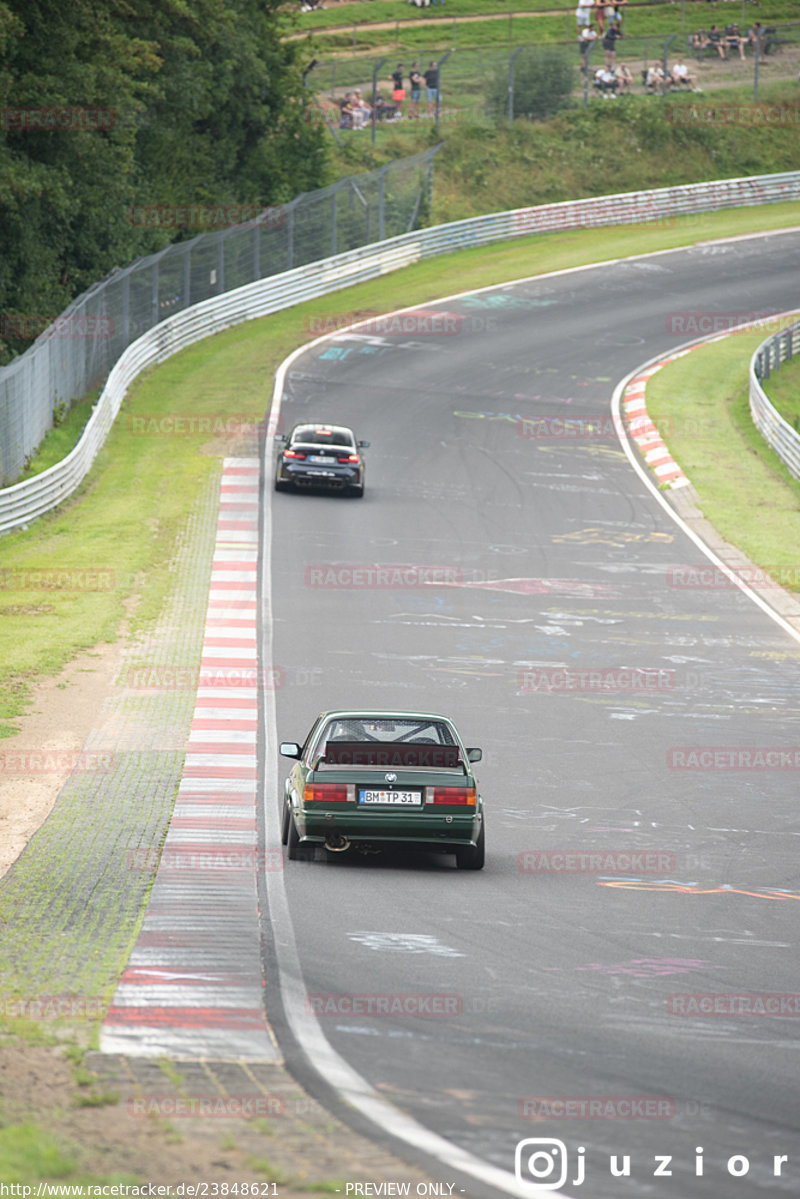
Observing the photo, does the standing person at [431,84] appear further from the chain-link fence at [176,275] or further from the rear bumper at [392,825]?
the rear bumper at [392,825]

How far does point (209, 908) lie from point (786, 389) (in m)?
39.1

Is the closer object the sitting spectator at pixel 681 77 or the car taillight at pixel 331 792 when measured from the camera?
the car taillight at pixel 331 792

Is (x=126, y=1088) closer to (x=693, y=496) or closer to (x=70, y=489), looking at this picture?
(x=70, y=489)

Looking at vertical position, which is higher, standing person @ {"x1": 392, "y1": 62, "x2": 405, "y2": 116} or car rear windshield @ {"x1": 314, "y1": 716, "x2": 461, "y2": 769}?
standing person @ {"x1": 392, "y1": 62, "x2": 405, "y2": 116}

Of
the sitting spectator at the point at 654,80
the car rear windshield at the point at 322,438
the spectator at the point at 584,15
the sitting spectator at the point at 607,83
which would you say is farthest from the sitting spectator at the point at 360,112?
the car rear windshield at the point at 322,438

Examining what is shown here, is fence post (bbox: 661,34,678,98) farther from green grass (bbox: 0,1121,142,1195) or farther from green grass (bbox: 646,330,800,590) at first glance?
green grass (bbox: 0,1121,142,1195)

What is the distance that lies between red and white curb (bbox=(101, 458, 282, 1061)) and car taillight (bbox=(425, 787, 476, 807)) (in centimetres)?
134

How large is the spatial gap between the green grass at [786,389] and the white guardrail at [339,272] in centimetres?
1663

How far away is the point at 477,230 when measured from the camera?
60031 mm

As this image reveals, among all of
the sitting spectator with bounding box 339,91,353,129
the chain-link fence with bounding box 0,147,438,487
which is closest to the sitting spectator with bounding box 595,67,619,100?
the sitting spectator with bounding box 339,91,353,129

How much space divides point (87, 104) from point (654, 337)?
65.9 feet

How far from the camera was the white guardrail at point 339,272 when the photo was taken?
3075cm

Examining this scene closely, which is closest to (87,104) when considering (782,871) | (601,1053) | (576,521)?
(576,521)

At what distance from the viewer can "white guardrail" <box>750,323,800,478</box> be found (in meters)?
36.4
